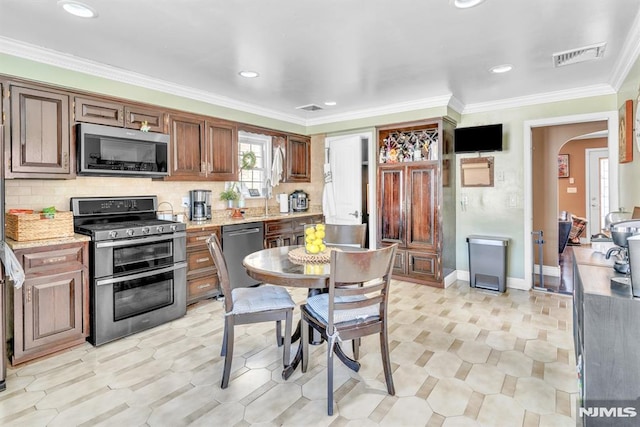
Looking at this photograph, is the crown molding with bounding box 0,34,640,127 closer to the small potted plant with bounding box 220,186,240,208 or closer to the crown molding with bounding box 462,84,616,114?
the crown molding with bounding box 462,84,616,114

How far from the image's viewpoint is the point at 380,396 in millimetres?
2148

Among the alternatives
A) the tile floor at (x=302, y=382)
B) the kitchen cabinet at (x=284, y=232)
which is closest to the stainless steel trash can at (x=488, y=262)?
the tile floor at (x=302, y=382)

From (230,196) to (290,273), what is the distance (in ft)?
9.02

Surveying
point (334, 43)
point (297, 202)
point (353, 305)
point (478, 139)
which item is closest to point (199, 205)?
point (297, 202)

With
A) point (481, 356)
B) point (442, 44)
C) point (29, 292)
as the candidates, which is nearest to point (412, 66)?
point (442, 44)

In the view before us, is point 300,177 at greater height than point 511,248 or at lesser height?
greater

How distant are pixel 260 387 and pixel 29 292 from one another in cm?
187

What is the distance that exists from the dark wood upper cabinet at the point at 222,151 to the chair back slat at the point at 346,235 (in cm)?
171

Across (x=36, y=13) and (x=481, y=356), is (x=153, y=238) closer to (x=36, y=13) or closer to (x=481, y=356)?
(x=36, y=13)

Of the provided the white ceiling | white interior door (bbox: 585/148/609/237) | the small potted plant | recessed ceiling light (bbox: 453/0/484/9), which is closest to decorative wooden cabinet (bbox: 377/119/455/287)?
the white ceiling

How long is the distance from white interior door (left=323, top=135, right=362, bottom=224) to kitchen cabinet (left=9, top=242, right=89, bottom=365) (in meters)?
3.45

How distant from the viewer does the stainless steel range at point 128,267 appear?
2891 millimetres

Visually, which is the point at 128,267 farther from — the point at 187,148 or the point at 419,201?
the point at 419,201

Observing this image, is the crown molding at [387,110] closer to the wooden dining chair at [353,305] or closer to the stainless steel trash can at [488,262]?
the stainless steel trash can at [488,262]
